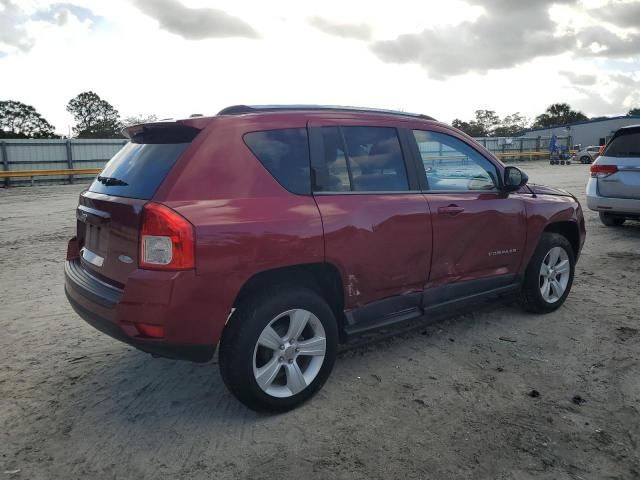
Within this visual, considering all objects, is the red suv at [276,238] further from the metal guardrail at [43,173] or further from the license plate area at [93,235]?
the metal guardrail at [43,173]

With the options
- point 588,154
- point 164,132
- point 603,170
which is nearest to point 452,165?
point 164,132

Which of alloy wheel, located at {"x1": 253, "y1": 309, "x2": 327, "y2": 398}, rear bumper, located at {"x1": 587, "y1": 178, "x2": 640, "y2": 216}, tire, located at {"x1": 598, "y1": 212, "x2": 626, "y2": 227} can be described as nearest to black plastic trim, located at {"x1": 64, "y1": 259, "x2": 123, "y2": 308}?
alloy wheel, located at {"x1": 253, "y1": 309, "x2": 327, "y2": 398}

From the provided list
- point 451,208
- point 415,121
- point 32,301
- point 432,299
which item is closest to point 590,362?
point 432,299

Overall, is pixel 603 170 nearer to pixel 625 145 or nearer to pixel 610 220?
pixel 625 145

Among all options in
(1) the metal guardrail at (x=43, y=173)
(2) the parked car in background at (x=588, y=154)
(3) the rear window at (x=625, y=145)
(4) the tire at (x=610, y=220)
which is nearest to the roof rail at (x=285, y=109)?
(3) the rear window at (x=625, y=145)

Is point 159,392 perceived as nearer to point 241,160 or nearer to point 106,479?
point 106,479

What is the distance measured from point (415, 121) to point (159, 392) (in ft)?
8.52

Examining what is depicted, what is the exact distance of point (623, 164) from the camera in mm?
7824

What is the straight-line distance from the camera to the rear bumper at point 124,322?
264 cm

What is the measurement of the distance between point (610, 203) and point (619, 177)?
42cm

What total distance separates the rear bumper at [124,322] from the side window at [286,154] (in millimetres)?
983

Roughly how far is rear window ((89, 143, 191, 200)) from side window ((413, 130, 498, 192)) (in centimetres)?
179

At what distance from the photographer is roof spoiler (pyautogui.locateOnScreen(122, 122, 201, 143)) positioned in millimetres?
2863

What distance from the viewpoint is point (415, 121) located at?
12.3ft
